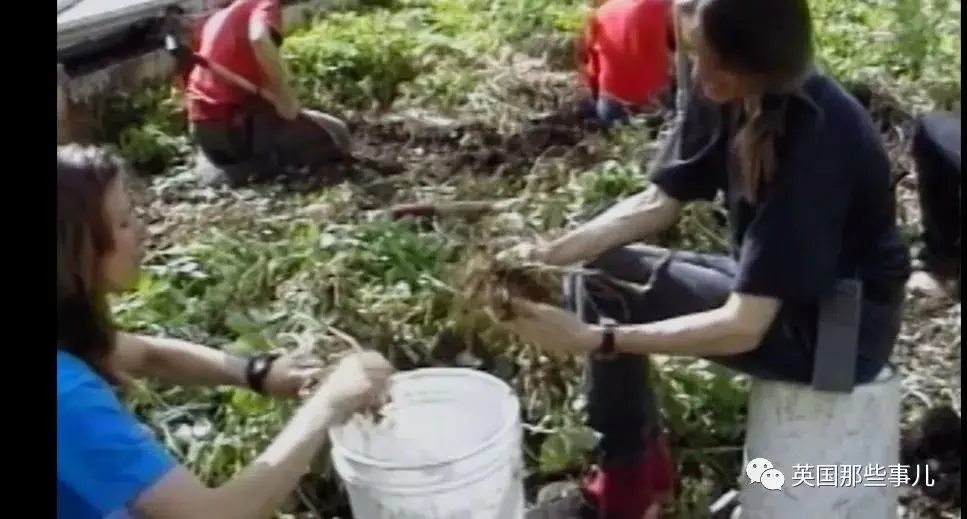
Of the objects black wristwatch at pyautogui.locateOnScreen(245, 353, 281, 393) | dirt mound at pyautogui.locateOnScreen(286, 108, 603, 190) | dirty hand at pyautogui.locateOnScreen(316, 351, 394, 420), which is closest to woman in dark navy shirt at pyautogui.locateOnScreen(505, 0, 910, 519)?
dirty hand at pyautogui.locateOnScreen(316, 351, 394, 420)

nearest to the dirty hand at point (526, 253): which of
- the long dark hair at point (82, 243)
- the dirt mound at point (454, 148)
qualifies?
the long dark hair at point (82, 243)

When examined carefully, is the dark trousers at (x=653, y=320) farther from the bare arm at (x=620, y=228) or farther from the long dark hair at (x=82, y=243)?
the long dark hair at (x=82, y=243)

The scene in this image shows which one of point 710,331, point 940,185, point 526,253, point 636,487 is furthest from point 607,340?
point 940,185

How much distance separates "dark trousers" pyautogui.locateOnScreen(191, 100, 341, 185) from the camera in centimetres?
454

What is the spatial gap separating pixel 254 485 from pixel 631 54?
9.67 feet

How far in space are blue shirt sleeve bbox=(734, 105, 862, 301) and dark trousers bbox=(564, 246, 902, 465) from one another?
0.13 m

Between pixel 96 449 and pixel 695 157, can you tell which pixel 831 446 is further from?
pixel 96 449

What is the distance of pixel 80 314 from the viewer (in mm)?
1799

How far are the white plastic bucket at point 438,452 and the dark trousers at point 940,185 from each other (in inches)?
52.8

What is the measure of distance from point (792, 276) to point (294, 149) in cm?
275

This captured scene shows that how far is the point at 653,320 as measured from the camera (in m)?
2.43

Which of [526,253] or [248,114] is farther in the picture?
[248,114]

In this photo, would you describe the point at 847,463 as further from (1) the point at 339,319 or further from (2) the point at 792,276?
(1) the point at 339,319

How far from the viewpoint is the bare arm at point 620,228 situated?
2.55 metres
